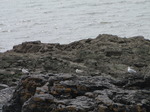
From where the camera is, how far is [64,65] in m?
8.59

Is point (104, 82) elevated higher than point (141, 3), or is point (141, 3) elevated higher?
point (141, 3)

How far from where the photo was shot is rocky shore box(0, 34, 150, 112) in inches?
173

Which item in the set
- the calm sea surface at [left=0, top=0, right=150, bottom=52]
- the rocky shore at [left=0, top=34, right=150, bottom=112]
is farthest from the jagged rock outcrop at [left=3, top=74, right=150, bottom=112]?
the calm sea surface at [left=0, top=0, right=150, bottom=52]

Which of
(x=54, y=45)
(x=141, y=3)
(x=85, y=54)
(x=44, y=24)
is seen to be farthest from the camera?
(x=141, y=3)

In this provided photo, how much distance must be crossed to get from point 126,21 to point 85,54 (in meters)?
8.26

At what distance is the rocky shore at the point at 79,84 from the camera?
14.4ft

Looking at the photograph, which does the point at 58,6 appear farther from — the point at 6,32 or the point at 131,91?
the point at 131,91

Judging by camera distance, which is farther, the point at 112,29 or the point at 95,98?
the point at 112,29

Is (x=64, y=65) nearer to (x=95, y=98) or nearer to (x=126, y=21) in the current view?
(x=95, y=98)

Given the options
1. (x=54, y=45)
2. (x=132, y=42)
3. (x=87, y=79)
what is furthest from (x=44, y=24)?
(x=87, y=79)

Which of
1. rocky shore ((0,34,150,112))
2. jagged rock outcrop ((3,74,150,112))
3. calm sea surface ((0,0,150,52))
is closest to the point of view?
jagged rock outcrop ((3,74,150,112))

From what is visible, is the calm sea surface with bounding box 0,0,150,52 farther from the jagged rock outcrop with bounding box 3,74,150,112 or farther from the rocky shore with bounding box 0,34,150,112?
the jagged rock outcrop with bounding box 3,74,150,112

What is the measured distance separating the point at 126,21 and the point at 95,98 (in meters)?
12.9

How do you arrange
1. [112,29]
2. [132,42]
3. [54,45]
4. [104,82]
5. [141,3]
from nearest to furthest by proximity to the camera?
[104,82]
[132,42]
[54,45]
[112,29]
[141,3]
